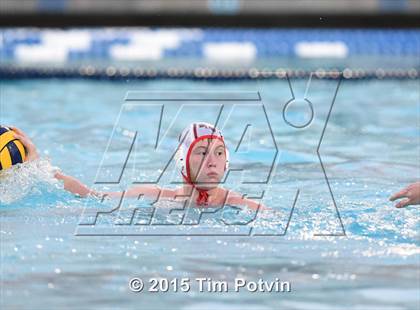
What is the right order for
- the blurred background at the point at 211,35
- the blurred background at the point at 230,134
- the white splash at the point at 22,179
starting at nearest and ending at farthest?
the blurred background at the point at 230,134 < the white splash at the point at 22,179 < the blurred background at the point at 211,35

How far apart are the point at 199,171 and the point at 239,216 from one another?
0.26 m

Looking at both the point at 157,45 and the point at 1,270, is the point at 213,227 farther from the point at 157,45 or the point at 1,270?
the point at 157,45

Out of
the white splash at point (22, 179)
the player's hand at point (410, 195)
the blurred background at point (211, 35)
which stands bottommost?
the player's hand at point (410, 195)

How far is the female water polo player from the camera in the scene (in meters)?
3.99

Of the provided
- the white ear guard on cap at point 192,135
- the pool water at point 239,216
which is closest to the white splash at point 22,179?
the pool water at point 239,216

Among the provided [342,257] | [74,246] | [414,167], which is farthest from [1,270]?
[414,167]

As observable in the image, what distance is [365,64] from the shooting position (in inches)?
360

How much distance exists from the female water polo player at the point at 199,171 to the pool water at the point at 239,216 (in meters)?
0.09

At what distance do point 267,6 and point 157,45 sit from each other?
132cm

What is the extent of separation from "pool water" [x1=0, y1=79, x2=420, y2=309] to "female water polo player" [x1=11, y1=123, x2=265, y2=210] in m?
0.09

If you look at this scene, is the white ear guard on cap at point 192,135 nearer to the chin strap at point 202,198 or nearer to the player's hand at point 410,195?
the chin strap at point 202,198

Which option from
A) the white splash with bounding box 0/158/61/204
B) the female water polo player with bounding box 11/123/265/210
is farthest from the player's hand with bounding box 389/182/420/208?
the white splash with bounding box 0/158/61/204

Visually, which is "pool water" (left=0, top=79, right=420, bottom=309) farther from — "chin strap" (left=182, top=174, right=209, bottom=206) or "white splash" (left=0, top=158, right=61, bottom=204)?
"chin strap" (left=182, top=174, right=209, bottom=206)

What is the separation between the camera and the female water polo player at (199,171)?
3.99 m
